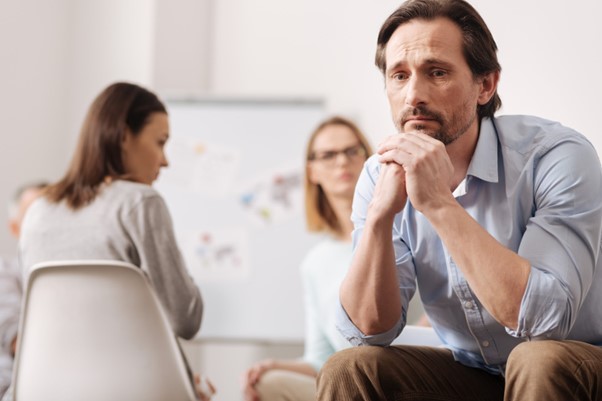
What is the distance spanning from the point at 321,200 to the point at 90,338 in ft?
4.22

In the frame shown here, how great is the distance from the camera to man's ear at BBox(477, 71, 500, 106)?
1.74 metres

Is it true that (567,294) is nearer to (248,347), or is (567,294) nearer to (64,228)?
(64,228)

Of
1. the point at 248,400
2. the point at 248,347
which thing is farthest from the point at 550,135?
the point at 248,347

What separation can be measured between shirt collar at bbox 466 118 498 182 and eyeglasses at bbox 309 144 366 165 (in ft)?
4.03

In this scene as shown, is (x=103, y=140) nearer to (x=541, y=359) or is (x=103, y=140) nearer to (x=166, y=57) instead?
(x=541, y=359)

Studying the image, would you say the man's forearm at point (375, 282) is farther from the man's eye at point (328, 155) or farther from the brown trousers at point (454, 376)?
the man's eye at point (328, 155)

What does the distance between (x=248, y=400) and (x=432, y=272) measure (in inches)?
42.2

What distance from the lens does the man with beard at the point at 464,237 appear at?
1.42 m

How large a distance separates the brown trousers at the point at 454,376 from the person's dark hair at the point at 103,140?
38.2 inches

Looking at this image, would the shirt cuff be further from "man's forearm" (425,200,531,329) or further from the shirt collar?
the shirt collar

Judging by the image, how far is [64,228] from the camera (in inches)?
83.8

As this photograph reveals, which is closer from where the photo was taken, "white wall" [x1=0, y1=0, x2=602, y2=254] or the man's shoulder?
the man's shoulder

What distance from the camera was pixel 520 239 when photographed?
5.28ft

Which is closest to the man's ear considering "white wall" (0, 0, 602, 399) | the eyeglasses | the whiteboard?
the eyeglasses
